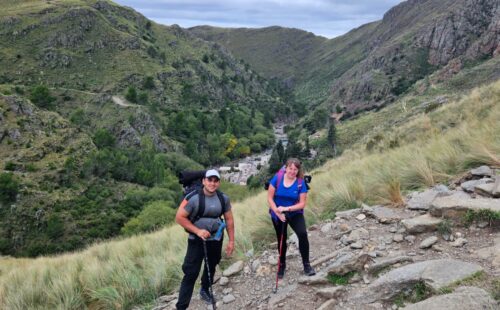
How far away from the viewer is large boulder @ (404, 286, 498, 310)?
10.9ft

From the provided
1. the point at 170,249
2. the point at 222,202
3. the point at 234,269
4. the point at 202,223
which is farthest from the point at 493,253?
the point at 170,249

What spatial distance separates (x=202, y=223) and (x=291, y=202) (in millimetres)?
1238

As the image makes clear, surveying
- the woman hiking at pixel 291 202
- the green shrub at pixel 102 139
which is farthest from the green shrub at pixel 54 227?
the woman hiking at pixel 291 202

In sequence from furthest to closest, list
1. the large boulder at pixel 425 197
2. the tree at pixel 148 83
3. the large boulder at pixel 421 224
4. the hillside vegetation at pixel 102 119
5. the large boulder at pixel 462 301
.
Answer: the tree at pixel 148 83 < the hillside vegetation at pixel 102 119 < the large boulder at pixel 425 197 < the large boulder at pixel 421 224 < the large boulder at pixel 462 301

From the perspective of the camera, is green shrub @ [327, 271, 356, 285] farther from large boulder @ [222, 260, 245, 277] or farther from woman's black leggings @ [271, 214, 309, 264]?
large boulder @ [222, 260, 245, 277]

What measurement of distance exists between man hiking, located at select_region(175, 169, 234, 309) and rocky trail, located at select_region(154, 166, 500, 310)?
2.05 ft

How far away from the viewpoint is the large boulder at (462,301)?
332 cm

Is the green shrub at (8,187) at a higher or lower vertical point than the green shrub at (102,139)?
lower

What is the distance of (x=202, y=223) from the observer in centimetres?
501

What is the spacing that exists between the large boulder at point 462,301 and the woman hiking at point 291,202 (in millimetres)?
1694

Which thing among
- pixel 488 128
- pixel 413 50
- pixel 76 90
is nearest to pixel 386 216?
pixel 488 128

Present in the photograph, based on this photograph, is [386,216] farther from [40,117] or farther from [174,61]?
[174,61]

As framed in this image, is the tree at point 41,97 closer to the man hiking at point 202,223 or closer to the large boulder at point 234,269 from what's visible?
the large boulder at point 234,269

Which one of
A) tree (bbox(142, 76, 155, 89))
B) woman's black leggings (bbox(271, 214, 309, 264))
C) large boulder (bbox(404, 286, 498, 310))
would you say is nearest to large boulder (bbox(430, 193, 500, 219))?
large boulder (bbox(404, 286, 498, 310))
